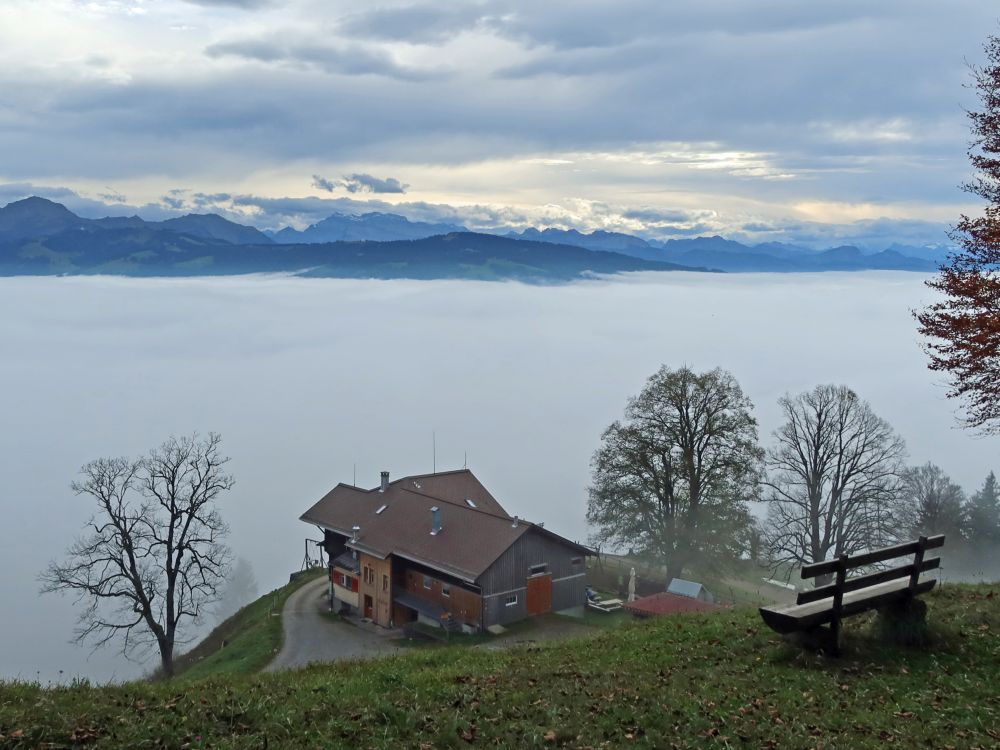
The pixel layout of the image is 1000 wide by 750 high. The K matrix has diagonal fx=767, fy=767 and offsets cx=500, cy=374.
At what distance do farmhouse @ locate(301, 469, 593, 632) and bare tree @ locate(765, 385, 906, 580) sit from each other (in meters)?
12.1

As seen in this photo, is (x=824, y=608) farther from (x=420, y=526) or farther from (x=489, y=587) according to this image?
(x=420, y=526)

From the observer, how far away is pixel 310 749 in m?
9.15

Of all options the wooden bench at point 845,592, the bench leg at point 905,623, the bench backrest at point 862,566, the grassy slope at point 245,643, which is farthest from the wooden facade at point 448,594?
the bench backrest at point 862,566

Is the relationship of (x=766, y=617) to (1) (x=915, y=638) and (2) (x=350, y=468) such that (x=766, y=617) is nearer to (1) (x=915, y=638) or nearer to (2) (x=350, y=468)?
(1) (x=915, y=638)

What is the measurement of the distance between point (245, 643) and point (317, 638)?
3504mm

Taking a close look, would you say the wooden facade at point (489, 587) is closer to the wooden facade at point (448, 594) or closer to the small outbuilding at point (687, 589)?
the wooden facade at point (448, 594)

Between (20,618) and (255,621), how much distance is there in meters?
60.2

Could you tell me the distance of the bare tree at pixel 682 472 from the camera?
41438 mm

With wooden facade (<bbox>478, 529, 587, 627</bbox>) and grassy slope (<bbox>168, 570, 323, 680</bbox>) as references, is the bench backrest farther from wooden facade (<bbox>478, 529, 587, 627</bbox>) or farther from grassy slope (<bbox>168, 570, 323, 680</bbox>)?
wooden facade (<bbox>478, 529, 587, 627</bbox>)

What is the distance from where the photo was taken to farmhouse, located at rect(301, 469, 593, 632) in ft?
123

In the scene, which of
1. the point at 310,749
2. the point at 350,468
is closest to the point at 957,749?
the point at 310,749

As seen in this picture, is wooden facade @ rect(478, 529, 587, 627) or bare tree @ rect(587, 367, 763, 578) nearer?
wooden facade @ rect(478, 529, 587, 627)

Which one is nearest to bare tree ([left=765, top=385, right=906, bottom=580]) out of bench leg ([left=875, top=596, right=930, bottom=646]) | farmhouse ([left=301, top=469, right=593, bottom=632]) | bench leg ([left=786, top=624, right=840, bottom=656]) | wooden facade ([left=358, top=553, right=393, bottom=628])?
→ farmhouse ([left=301, top=469, right=593, bottom=632])

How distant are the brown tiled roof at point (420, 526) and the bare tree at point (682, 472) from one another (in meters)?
4.37
